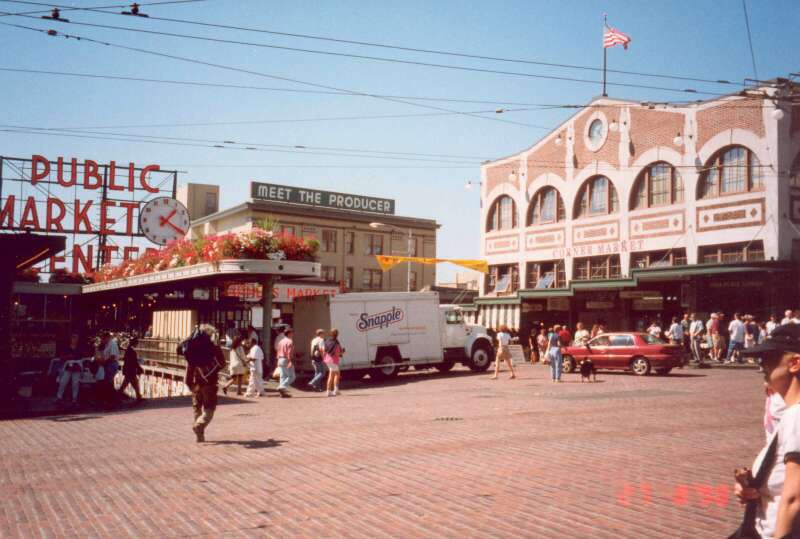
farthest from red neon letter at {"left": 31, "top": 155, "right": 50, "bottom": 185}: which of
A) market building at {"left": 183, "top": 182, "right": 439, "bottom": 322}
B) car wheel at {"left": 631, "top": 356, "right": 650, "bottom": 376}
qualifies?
car wheel at {"left": 631, "top": 356, "right": 650, "bottom": 376}

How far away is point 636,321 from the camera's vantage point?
36.5 meters

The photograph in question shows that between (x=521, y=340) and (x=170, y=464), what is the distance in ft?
111

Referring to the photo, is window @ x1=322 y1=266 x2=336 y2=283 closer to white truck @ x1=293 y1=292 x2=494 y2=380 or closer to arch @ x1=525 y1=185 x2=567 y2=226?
arch @ x1=525 y1=185 x2=567 y2=226

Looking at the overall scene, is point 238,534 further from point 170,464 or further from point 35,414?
point 35,414

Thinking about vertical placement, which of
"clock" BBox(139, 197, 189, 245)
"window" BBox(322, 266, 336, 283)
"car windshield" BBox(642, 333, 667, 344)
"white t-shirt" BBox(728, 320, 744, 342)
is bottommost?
"car windshield" BBox(642, 333, 667, 344)

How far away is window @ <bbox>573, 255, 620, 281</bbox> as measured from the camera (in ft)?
123

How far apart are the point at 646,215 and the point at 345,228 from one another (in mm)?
32905

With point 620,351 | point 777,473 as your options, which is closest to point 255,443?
point 777,473

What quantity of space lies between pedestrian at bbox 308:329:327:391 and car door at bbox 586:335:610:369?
1035cm

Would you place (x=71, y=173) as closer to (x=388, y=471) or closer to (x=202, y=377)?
(x=202, y=377)

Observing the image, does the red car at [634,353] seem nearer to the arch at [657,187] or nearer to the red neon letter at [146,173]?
the arch at [657,187]

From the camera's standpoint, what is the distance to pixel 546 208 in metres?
42.2

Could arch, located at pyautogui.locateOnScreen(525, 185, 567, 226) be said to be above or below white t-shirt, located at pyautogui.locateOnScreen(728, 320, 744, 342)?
above

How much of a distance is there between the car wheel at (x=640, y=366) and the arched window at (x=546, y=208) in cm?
1634
